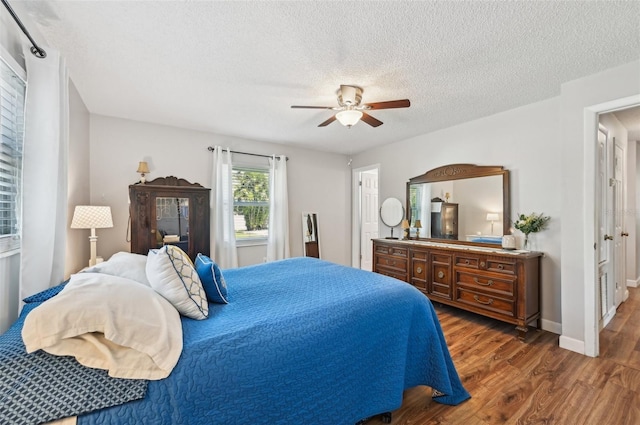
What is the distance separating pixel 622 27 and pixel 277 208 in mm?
3975

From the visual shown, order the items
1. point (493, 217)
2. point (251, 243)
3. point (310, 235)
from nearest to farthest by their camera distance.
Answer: point (493, 217) → point (251, 243) → point (310, 235)

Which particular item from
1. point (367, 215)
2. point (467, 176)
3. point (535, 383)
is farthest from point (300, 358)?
point (367, 215)

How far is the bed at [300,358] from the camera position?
1025mm

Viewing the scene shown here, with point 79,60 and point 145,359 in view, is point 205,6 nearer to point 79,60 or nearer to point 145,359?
point 79,60

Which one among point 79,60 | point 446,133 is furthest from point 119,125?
point 446,133

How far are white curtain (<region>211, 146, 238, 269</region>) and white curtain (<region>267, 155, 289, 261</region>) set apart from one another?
25.1 inches

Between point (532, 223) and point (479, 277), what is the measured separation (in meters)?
0.79

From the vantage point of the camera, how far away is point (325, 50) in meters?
1.97

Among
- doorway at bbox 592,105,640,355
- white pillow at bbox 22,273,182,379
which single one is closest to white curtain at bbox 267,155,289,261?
white pillow at bbox 22,273,182,379

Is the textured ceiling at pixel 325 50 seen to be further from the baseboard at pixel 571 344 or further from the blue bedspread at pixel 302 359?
the baseboard at pixel 571 344

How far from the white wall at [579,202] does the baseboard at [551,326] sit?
317mm

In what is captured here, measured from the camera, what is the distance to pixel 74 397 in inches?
35.1

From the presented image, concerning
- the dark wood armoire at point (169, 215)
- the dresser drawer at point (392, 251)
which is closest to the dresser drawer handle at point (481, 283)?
the dresser drawer at point (392, 251)

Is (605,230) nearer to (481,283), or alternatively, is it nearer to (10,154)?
(481,283)
